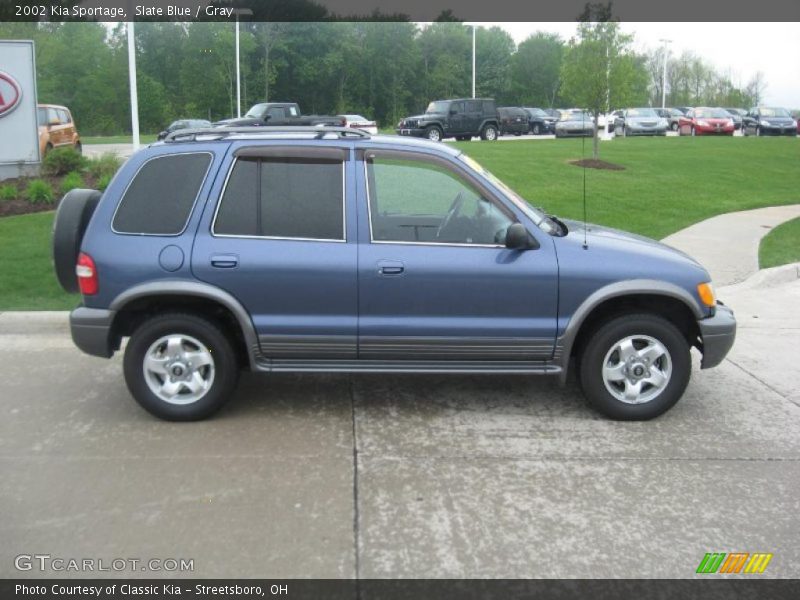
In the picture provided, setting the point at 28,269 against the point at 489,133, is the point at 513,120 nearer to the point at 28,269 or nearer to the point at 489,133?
the point at 489,133

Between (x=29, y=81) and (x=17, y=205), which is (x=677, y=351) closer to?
(x=17, y=205)

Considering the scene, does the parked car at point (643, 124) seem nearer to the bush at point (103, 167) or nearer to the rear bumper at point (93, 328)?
the bush at point (103, 167)

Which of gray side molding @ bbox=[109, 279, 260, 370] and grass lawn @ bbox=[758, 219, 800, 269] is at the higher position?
gray side molding @ bbox=[109, 279, 260, 370]

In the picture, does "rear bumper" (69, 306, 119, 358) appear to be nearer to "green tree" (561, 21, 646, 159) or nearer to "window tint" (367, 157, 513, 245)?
"window tint" (367, 157, 513, 245)

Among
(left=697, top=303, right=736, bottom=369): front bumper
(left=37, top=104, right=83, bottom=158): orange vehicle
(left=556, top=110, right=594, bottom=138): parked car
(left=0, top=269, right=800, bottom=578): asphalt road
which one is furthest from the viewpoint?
(left=556, top=110, right=594, bottom=138): parked car

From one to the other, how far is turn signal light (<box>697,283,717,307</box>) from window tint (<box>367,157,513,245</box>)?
1.29m

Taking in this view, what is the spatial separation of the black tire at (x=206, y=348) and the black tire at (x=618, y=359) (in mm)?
2293

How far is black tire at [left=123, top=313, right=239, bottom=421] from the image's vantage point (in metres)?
5.36

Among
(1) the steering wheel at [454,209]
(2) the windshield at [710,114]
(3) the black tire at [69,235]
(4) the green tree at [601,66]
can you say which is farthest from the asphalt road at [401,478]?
(2) the windshield at [710,114]

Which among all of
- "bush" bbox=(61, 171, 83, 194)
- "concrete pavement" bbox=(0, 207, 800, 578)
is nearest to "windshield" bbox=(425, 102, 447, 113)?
Result: "bush" bbox=(61, 171, 83, 194)

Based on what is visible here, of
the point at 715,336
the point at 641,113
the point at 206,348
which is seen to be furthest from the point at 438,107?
the point at 206,348

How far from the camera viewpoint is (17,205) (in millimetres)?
13297

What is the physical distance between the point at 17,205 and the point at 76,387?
26.8 feet

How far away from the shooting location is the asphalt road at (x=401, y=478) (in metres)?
3.82
